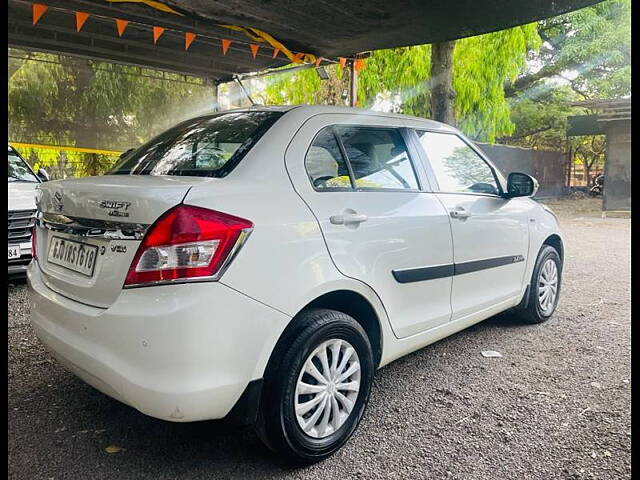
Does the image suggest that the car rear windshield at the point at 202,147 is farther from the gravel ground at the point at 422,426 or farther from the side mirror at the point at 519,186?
the side mirror at the point at 519,186

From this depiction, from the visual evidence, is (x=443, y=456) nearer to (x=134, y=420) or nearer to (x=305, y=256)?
(x=305, y=256)

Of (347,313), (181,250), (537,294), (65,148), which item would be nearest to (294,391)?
(347,313)

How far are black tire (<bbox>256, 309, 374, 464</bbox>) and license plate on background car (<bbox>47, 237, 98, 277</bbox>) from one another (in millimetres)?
Result: 895

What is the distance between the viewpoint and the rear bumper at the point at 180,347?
78.1 inches

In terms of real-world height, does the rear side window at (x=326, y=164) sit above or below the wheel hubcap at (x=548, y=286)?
above

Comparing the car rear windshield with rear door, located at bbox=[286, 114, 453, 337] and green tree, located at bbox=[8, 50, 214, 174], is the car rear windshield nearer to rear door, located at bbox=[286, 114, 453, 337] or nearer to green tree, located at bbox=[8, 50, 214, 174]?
rear door, located at bbox=[286, 114, 453, 337]

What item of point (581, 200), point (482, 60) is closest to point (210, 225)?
point (482, 60)

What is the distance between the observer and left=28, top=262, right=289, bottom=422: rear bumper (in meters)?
1.98

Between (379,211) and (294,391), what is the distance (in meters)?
1.03

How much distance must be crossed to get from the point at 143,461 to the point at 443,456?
1.42 metres

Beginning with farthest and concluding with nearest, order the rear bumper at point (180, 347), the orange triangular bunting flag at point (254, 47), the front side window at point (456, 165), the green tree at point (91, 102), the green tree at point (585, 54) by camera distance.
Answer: the green tree at point (585, 54)
the green tree at point (91, 102)
the orange triangular bunting flag at point (254, 47)
the front side window at point (456, 165)
the rear bumper at point (180, 347)

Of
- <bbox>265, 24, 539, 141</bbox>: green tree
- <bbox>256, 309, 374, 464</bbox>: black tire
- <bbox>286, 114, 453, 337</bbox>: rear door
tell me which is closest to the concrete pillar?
<bbox>265, 24, 539, 141</bbox>: green tree

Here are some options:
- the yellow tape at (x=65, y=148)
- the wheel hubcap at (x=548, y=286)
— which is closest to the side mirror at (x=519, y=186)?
the wheel hubcap at (x=548, y=286)

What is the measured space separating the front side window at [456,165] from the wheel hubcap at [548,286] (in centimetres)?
109
